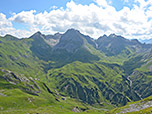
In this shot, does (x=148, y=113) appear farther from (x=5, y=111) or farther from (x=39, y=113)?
(x=5, y=111)

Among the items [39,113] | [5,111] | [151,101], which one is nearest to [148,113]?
[151,101]

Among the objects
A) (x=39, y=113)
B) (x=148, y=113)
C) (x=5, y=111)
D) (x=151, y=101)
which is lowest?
(x=151, y=101)

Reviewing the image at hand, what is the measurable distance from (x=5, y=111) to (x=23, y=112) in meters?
23.6

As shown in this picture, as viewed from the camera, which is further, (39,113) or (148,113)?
(39,113)

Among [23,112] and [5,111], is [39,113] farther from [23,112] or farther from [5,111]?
[5,111]

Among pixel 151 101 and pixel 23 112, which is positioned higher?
pixel 23 112

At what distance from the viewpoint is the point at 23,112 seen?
7761 inches

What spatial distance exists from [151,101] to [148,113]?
64413 millimetres

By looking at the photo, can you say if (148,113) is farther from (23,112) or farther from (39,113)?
(23,112)

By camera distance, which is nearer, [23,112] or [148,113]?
[148,113]

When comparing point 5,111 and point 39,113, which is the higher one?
point 5,111

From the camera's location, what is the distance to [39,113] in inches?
7771

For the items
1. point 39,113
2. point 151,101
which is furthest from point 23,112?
point 151,101

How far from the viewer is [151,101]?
646ft
